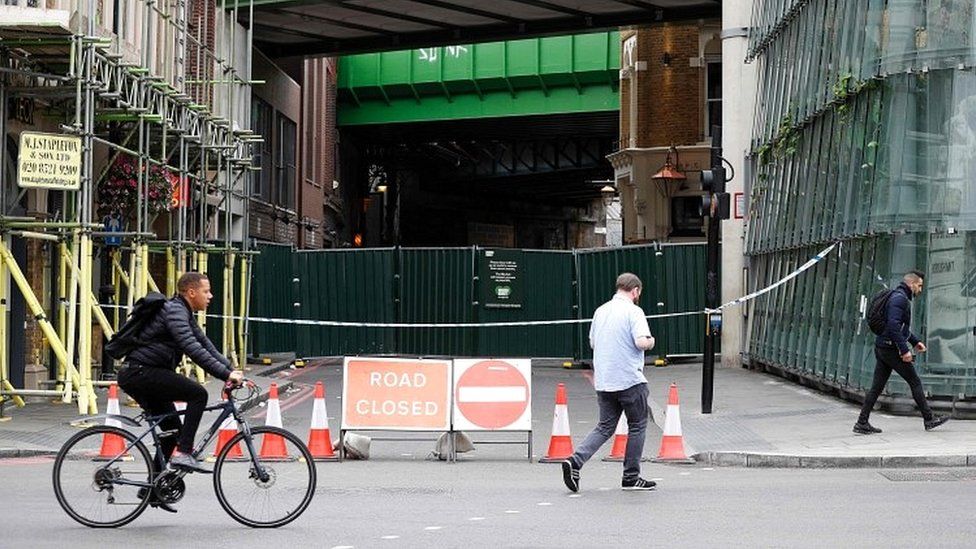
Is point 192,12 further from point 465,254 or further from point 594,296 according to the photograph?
point 594,296

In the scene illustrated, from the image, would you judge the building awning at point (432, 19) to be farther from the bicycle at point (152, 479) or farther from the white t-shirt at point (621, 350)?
the bicycle at point (152, 479)

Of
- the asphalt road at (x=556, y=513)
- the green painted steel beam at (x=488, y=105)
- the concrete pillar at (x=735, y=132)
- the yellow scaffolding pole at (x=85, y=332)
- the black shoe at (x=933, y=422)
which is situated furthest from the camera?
the green painted steel beam at (x=488, y=105)

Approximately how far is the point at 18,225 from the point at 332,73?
116ft

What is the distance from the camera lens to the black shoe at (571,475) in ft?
42.7

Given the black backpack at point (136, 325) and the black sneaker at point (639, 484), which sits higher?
the black backpack at point (136, 325)

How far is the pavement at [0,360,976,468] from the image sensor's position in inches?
605

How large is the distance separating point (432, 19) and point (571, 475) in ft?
89.4

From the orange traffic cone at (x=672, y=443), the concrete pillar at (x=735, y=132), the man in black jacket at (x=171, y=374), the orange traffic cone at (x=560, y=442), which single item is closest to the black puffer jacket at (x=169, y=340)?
the man in black jacket at (x=171, y=374)

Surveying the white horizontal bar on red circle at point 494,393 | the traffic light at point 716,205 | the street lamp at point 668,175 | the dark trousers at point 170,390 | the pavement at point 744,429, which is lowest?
the pavement at point 744,429

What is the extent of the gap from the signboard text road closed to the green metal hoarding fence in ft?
53.3

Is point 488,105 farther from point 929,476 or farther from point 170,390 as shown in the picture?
point 170,390

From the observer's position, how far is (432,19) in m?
39.0

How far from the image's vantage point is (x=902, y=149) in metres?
19.1

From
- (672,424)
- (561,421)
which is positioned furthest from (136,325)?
(672,424)
